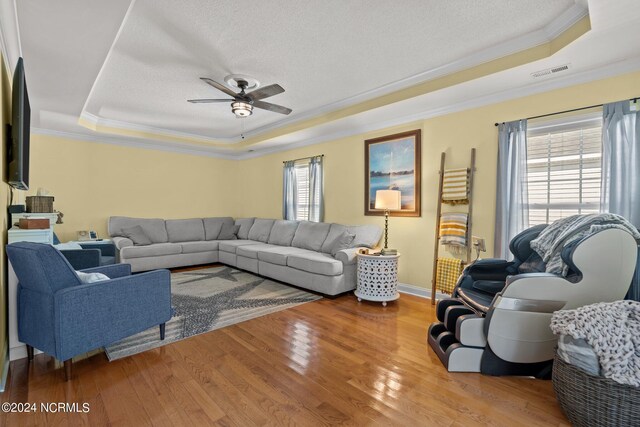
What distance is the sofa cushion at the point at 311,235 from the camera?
4.95 m

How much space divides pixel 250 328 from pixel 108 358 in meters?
1.17

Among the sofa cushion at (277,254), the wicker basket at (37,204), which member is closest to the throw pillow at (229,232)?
the sofa cushion at (277,254)

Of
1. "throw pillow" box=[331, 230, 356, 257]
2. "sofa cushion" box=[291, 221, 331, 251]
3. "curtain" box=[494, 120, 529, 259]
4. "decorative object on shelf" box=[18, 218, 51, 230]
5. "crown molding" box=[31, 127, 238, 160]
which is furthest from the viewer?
"crown molding" box=[31, 127, 238, 160]

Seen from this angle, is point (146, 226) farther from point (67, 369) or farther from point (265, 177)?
point (67, 369)

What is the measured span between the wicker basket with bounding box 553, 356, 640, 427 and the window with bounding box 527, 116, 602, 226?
185cm

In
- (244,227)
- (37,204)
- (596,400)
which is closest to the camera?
(596,400)

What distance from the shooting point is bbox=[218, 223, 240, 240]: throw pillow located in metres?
6.79

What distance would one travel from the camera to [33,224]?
2.58 m

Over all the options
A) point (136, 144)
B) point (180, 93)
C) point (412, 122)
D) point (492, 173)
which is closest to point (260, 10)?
point (180, 93)

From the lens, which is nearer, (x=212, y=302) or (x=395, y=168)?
(x=212, y=302)

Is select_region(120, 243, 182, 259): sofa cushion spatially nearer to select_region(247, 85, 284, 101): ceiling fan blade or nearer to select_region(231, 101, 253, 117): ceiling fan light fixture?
select_region(231, 101, 253, 117): ceiling fan light fixture

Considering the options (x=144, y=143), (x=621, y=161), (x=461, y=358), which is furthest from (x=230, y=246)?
(x=621, y=161)

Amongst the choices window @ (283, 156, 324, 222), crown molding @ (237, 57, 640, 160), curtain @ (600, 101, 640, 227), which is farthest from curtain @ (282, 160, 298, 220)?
curtain @ (600, 101, 640, 227)

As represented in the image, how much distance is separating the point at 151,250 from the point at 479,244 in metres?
5.18
